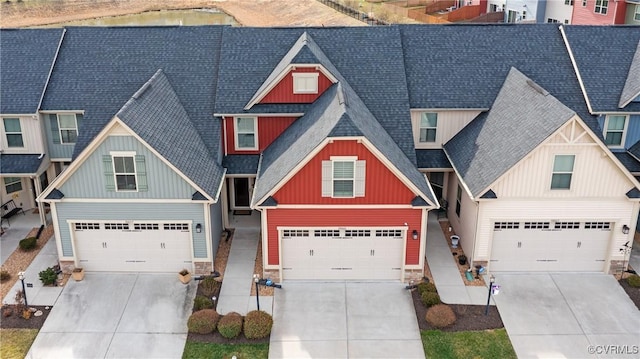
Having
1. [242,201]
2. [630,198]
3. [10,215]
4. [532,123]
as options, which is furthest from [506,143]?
[10,215]

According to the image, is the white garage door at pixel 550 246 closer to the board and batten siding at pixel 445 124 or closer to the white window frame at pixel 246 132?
the board and batten siding at pixel 445 124

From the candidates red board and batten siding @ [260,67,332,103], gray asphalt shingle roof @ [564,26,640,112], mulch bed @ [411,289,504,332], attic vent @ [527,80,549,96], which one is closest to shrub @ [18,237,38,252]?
red board and batten siding @ [260,67,332,103]

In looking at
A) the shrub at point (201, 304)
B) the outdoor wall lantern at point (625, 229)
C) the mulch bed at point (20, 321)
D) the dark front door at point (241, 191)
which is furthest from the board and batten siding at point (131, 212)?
the outdoor wall lantern at point (625, 229)

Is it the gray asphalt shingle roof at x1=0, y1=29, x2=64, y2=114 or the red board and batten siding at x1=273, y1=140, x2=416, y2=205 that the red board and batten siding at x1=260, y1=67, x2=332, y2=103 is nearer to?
the red board and batten siding at x1=273, y1=140, x2=416, y2=205

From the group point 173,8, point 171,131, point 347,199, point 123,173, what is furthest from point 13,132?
point 173,8

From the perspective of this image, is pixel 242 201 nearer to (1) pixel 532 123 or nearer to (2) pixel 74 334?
(2) pixel 74 334

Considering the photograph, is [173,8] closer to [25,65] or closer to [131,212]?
[25,65]
